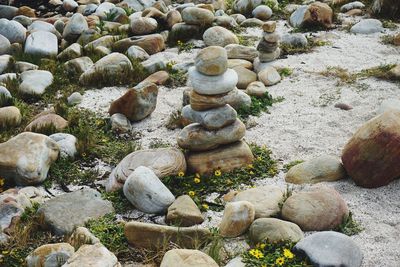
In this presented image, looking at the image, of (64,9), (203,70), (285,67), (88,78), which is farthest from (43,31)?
(203,70)

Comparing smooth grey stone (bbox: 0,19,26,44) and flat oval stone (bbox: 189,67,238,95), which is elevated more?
flat oval stone (bbox: 189,67,238,95)

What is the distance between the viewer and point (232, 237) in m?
4.37

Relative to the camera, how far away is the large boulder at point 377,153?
4668 mm

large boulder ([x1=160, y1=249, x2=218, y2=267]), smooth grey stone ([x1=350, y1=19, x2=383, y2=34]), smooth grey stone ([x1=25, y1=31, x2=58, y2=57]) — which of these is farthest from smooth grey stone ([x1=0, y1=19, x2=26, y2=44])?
large boulder ([x1=160, y1=249, x2=218, y2=267])

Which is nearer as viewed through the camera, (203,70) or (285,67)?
(203,70)

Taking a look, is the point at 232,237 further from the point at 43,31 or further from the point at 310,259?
the point at 43,31

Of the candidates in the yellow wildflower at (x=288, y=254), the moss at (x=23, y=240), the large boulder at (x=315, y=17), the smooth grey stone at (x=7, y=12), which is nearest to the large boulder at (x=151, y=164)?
the moss at (x=23, y=240)

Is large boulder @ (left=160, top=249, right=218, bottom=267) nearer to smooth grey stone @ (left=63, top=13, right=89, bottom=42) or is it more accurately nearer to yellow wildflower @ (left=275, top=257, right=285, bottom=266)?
yellow wildflower @ (left=275, top=257, right=285, bottom=266)

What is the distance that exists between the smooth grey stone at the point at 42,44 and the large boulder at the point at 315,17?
4.43 metres

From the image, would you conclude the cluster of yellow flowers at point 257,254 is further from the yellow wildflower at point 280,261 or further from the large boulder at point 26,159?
the large boulder at point 26,159

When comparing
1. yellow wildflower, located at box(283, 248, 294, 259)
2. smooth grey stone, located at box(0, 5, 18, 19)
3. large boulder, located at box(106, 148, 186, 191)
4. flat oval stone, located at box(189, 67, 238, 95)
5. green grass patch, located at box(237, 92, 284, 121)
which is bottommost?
smooth grey stone, located at box(0, 5, 18, 19)

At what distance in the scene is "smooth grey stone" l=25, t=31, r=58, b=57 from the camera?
9.27m

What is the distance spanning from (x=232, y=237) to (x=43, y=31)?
22.7 feet

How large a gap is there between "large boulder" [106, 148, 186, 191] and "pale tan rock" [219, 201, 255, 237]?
1.05 m
